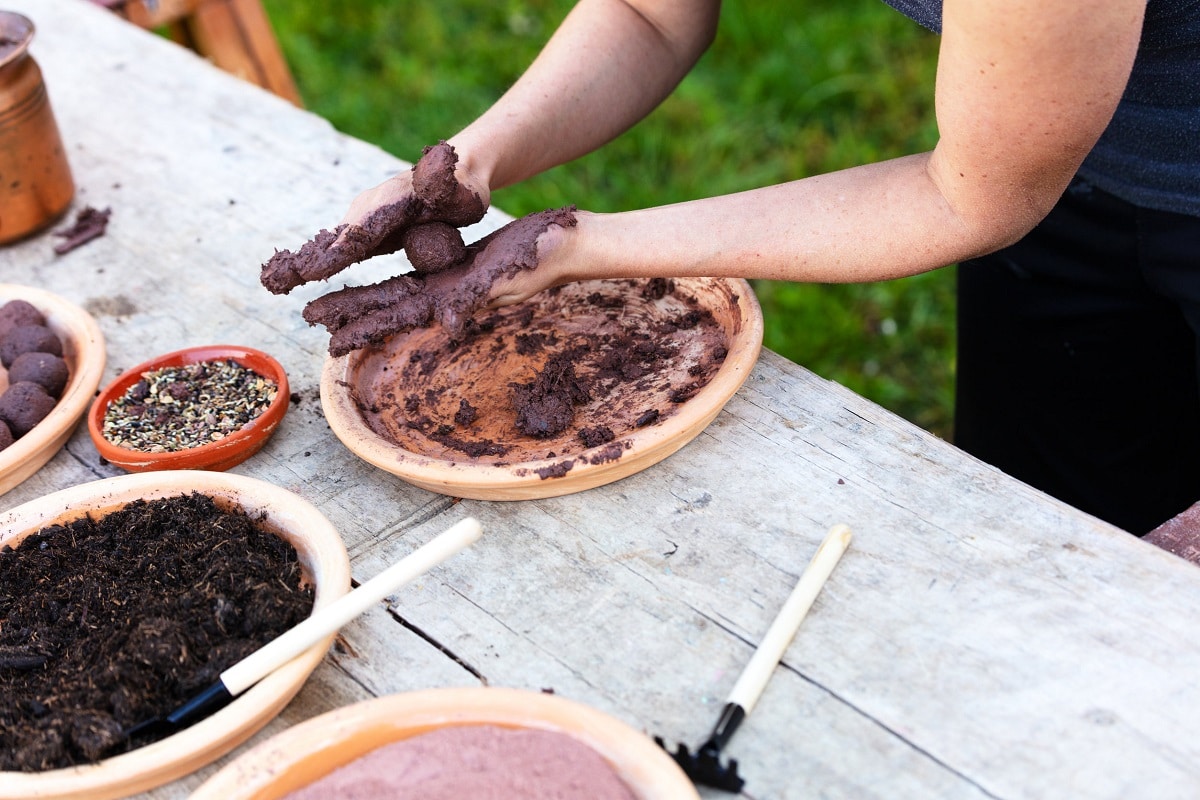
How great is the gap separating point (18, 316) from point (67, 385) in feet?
0.73

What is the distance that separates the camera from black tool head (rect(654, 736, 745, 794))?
4.39 ft

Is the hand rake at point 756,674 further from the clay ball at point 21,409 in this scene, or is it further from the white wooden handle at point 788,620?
the clay ball at point 21,409

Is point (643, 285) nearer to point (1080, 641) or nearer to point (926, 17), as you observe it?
point (926, 17)

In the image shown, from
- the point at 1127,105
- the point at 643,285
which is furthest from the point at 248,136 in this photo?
the point at 1127,105

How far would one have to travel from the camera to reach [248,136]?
3.11 metres

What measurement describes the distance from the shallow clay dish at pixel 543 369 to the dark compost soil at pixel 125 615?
Answer: 28 centimetres

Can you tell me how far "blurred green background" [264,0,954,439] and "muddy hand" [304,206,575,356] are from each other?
7.54ft

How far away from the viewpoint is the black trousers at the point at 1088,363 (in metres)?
2.31

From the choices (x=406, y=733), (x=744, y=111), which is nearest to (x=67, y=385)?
(x=406, y=733)

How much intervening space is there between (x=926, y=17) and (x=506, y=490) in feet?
3.66

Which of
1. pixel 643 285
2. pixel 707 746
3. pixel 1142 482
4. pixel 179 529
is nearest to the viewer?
pixel 707 746

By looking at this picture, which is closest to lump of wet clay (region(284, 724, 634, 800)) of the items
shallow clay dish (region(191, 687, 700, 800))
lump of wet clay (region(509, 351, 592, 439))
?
shallow clay dish (region(191, 687, 700, 800))

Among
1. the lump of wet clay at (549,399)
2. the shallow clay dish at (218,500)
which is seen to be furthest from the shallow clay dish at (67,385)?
the lump of wet clay at (549,399)

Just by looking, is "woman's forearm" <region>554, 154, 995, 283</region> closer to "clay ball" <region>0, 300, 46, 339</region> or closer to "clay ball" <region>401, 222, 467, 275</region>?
"clay ball" <region>401, 222, 467, 275</region>
